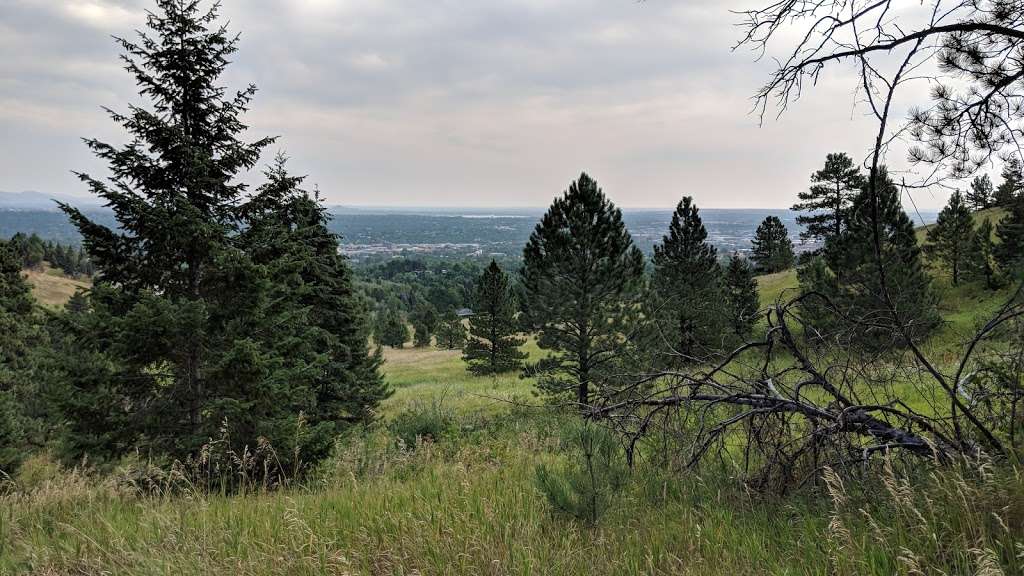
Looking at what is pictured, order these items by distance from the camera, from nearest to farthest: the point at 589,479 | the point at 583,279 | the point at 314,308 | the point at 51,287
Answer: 1. the point at 589,479
2. the point at 314,308
3. the point at 583,279
4. the point at 51,287

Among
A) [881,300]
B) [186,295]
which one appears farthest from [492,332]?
[881,300]

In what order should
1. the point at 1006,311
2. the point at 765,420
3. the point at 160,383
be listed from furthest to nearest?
1. the point at 160,383
2. the point at 765,420
3. the point at 1006,311

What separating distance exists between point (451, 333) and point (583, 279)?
148ft

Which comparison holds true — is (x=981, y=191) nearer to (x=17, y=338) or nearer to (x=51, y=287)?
(x=17, y=338)

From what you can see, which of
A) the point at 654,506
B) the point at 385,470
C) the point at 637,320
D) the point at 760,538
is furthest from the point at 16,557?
the point at 637,320

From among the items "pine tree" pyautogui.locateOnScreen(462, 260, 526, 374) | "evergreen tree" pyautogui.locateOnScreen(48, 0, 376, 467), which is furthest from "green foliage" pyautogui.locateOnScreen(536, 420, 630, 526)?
"pine tree" pyautogui.locateOnScreen(462, 260, 526, 374)

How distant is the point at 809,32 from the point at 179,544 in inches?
189

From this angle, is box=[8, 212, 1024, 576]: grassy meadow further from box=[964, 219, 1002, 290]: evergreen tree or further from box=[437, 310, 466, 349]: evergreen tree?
box=[437, 310, 466, 349]: evergreen tree

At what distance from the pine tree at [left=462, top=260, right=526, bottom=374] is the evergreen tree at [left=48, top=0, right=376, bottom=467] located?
2715 cm

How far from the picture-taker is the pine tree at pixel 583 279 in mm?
15328

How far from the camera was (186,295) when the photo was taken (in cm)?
749

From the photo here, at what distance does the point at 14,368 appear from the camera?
20.3 metres

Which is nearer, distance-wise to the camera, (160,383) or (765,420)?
(765,420)

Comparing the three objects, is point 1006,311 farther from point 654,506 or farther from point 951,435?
point 654,506
